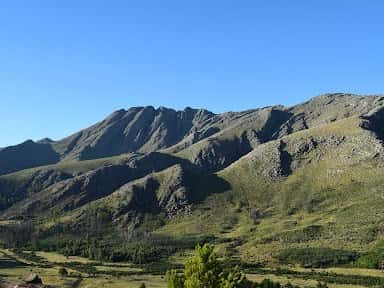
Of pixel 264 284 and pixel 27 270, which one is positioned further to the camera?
pixel 27 270

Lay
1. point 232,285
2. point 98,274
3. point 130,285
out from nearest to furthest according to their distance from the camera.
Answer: point 232,285, point 130,285, point 98,274

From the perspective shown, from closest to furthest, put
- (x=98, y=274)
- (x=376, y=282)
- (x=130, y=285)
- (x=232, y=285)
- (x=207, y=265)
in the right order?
(x=232, y=285)
(x=207, y=265)
(x=130, y=285)
(x=376, y=282)
(x=98, y=274)

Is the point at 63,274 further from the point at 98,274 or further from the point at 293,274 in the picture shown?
the point at 293,274

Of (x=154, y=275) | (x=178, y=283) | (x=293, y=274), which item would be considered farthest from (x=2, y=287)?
(x=293, y=274)

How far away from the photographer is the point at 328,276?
638ft

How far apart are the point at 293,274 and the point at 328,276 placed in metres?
12.8

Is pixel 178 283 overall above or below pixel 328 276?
above

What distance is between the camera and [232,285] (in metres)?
60.8

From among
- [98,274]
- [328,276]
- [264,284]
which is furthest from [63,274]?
[328,276]

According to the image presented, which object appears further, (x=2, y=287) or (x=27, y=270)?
(x=27, y=270)

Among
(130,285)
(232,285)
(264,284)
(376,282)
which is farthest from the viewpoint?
(376,282)

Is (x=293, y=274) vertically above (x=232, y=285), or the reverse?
(x=232, y=285)

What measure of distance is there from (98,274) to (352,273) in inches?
3766

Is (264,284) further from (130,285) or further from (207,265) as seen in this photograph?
(207,265)
